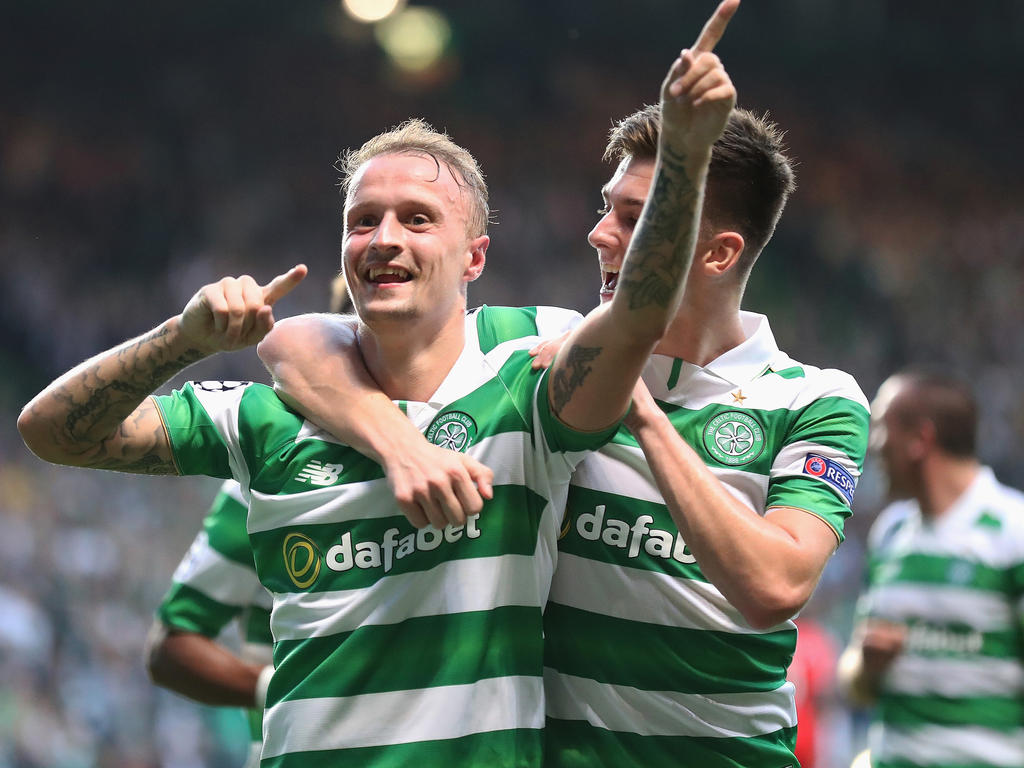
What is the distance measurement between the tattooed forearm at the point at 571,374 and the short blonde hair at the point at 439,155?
0.59 metres

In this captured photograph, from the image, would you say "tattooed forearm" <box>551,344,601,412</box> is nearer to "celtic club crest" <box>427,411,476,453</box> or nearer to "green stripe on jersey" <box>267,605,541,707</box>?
"celtic club crest" <box>427,411,476,453</box>

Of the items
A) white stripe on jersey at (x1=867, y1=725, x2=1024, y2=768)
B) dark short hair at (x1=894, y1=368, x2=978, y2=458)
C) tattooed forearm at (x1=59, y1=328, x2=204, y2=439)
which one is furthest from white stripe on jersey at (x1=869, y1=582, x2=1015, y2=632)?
tattooed forearm at (x1=59, y1=328, x2=204, y2=439)

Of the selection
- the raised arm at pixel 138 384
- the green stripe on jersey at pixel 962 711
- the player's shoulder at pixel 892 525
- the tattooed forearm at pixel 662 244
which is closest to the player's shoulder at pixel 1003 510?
the player's shoulder at pixel 892 525

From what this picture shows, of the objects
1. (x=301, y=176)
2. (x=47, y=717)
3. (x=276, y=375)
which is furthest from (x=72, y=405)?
(x=301, y=176)

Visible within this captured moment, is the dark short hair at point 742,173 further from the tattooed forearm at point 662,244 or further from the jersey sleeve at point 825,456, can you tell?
the tattooed forearm at point 662,244

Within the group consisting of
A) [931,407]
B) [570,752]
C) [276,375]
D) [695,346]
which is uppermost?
[931,407]

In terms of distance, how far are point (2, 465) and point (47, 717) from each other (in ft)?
9.23

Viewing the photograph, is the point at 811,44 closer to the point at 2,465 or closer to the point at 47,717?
the point at 2,465

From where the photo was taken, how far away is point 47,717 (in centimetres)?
909

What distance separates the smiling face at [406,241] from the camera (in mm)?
2508

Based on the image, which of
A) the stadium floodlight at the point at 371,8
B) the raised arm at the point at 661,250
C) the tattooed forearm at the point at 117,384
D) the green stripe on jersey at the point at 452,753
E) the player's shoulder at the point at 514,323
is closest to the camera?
the raised arm at the point at 661,250

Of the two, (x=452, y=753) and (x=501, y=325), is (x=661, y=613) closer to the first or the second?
(x=452, y=753)

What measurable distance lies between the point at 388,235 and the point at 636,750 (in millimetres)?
1182

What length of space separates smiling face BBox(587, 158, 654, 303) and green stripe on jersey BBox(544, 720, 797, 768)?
0.91 metres
